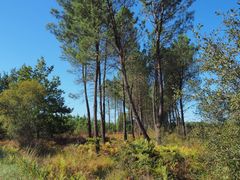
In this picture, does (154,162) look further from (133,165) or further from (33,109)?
(33,109)

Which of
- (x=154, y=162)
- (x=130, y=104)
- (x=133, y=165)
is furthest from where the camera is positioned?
(x=130, y=104)

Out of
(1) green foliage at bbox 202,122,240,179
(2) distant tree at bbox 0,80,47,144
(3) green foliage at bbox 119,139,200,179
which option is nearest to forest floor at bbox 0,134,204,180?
(3) green foliage at bbox 119,139,200,179

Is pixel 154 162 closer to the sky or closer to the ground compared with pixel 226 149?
closer to the ground

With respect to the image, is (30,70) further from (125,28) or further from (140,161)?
(140,161)

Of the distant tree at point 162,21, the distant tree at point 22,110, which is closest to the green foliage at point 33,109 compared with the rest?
the distant tree at point 22,110

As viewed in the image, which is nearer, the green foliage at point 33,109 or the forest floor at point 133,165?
the forest floor at point 133,165

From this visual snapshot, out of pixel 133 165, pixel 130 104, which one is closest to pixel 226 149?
pixel 133 165

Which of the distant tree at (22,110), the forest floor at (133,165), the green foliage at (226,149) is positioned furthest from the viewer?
the distant tree at (22,110)

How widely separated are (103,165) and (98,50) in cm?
975

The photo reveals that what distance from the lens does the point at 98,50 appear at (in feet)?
64.6

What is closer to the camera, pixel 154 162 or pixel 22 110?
pixel 154 162

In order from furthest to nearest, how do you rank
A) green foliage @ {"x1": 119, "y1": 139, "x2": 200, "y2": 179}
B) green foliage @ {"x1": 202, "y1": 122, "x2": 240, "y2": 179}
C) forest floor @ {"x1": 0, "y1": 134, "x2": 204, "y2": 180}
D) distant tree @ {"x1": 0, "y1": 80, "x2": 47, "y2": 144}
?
distant tree @ {"x1": 0, "y1": 80, "x2": 47, "y2": 144} < green foliage @ {"x1": 119, "y1": 139, "x2": 200, "y2": 179} < forest floor @ {"x1": 0, "y1": 134, "x2": 204, "y2": 180} < green foliage @ {"x1": 202, "y1": 122, "x2": 240, "y2": 179}

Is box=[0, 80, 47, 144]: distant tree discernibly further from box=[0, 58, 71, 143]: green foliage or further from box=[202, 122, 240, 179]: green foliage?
box=[202, 122, 240, 179]: green foliage

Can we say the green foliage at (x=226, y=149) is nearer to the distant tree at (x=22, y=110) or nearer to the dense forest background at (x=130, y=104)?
the dense forest background at (x=130, y=104)
